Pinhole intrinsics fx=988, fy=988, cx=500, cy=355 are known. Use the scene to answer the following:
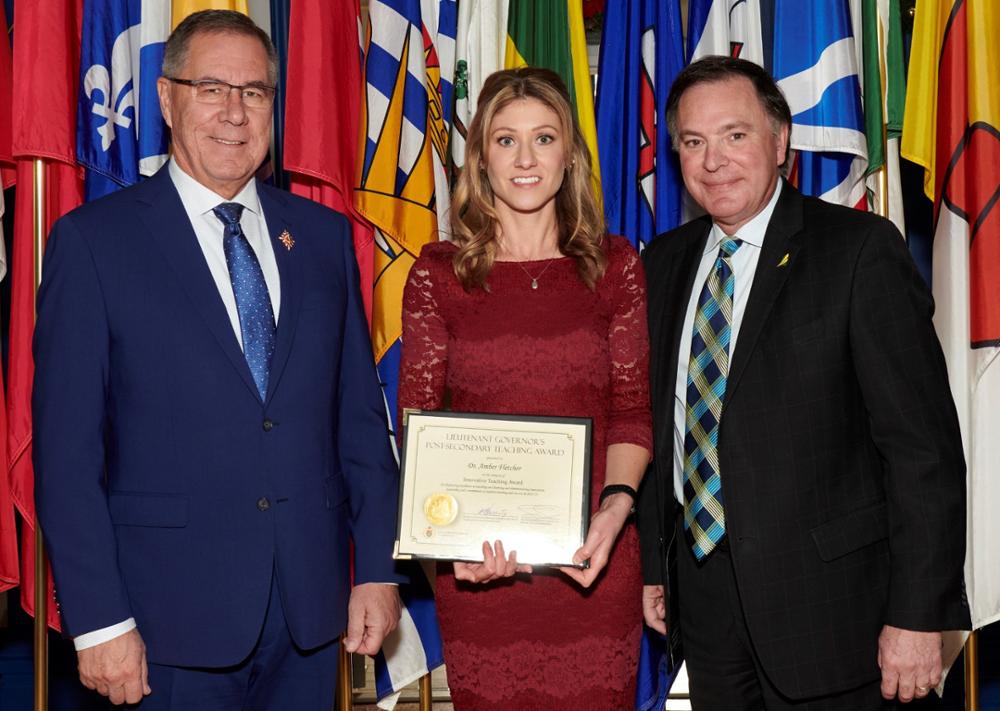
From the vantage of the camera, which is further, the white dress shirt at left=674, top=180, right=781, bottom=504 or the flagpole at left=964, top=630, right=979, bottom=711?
the flagpole at left=964, top=630, right=979, bottom=711

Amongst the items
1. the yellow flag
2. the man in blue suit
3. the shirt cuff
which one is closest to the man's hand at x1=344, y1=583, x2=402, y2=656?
the man in blue suit

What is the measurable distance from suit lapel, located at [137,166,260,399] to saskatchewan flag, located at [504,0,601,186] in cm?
160

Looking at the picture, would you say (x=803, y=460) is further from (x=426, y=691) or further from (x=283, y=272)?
(x=426, y=691)

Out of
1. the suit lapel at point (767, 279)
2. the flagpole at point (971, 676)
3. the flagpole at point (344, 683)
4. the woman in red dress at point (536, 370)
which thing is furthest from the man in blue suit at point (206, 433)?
the flagpole at point (971, 676)

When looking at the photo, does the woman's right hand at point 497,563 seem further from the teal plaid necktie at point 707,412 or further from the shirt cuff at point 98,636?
the shirt cuff at point 98,636

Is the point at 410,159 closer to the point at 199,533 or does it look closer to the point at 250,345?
the point at 250,345

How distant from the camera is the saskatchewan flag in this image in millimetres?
3398

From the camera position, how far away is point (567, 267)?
242 centimetres

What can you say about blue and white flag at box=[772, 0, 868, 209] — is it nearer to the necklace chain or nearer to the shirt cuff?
Answer: the necklace chain

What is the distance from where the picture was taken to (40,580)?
3.25m

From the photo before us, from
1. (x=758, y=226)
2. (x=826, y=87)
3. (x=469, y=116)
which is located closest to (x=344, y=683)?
(x=469, y=116)

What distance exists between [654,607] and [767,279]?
921 mm

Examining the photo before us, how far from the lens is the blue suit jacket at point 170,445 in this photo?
1976 millimetres

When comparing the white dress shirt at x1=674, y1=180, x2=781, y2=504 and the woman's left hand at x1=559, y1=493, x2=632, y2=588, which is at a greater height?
the white dress shirt at x1=674, y1=180, x2=781, y2=504
